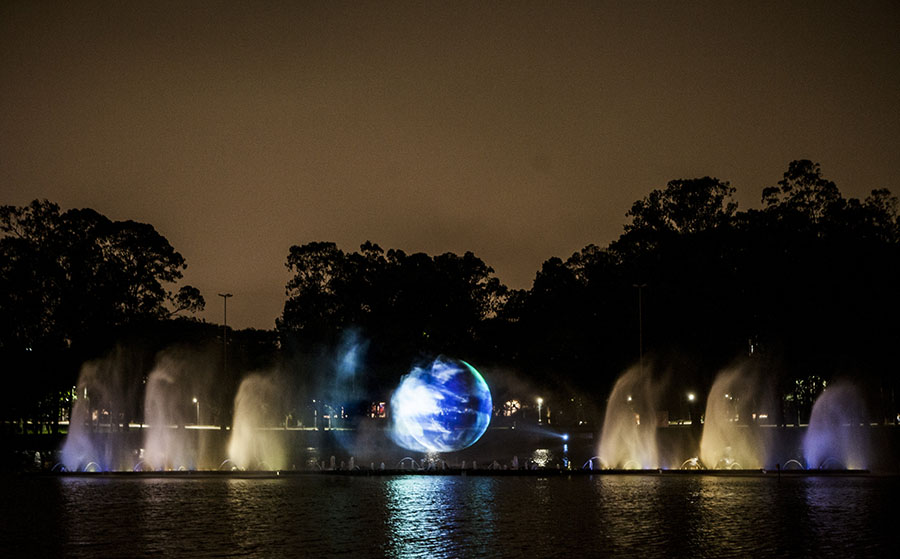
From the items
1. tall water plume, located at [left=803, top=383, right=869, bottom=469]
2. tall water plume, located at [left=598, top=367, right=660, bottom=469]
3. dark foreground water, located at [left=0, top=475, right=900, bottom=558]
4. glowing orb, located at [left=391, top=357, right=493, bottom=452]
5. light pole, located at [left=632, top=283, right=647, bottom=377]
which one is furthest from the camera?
light pole, located at [left=632, top=283, right=647, bottom=377]

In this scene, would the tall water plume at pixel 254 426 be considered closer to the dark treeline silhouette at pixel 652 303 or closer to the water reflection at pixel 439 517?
the dark treeline silhouette at pixel 652 303

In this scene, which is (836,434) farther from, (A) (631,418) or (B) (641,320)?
(A) (631,418)

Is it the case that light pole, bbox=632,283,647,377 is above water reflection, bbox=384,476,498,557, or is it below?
above

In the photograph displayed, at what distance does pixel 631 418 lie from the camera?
207 feet

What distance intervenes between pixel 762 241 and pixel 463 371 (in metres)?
22.7

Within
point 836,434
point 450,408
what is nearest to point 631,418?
point 836,434

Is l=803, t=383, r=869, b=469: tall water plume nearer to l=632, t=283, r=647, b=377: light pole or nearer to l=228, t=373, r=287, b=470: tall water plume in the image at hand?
l=632, t=283, r=647, b=377: light pole

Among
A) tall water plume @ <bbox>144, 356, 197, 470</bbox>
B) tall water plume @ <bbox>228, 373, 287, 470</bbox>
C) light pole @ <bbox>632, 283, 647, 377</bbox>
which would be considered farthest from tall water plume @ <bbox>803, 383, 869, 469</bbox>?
tall water plume @ <bbox>144, 356, 197, 470</bbox>

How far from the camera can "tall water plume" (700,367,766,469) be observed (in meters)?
37.3

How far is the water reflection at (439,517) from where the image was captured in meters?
15.1

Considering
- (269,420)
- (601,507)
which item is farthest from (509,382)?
(601,507)

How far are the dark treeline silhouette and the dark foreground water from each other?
30.3 metres

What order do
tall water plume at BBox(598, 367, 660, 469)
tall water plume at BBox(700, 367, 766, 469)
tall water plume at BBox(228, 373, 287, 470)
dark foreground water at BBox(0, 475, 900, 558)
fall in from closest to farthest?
dark foreground water at BBox(0, 475, 900, 558) → tall water plume at BBox(700, 367, 766, 469) → tall water plume at BBox(598, 367, 660, 469) → tall water plume at BBox(228, 373, 287, 470)

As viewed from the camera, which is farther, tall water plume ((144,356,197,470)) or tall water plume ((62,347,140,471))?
tall water plume ((62,347,140,471))
